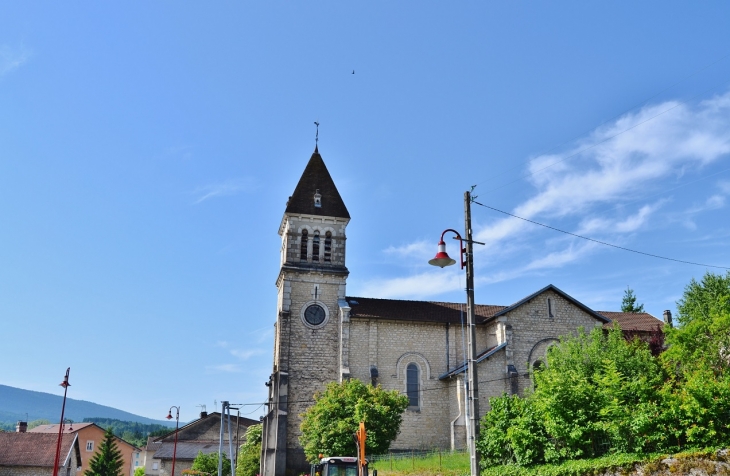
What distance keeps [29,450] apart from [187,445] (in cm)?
1775

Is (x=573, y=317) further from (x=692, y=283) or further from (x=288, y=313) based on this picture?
(x=288, y=313)

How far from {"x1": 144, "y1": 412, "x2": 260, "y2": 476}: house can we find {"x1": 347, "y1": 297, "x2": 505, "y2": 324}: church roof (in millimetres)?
32225

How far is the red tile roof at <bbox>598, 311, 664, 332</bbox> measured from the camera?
42.0 m

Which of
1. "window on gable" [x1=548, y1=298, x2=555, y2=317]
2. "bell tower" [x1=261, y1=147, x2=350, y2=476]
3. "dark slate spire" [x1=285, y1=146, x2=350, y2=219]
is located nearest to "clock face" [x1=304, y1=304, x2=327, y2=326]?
"bell tower" [x1=261, y1=147, x2=350, y2=476]

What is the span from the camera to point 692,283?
41.2 metres

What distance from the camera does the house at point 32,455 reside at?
2100 inches

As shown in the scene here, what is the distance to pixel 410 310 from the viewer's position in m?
41.1

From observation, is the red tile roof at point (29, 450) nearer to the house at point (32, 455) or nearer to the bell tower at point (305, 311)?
the house at point (32, 455)

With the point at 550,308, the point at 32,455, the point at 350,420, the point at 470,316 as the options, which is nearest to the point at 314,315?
the point at 350,420

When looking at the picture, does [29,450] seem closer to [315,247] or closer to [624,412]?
[315,247]

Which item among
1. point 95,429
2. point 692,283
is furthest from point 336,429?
point 95,429

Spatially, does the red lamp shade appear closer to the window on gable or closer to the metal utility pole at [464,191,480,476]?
the metal utility pole at [464,191,480,476]

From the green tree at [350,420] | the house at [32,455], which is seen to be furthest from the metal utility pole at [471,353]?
the house at [32,455]

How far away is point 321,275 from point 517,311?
12854mm
